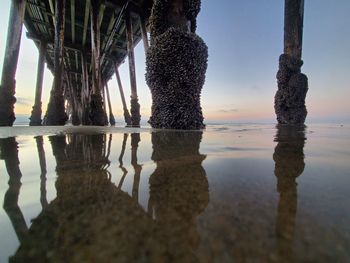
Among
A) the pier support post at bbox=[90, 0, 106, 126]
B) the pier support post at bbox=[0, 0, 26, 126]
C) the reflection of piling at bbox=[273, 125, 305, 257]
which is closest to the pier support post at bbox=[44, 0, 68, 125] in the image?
the pier support post at bbox=[0, 0, 26, 126]

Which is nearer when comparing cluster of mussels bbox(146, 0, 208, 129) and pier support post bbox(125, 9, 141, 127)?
cluster of mussels bbox(146, 0, 208, 129)

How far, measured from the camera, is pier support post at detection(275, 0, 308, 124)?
512 cm

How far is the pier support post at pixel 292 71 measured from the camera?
5121mm

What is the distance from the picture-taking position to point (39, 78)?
999 cm

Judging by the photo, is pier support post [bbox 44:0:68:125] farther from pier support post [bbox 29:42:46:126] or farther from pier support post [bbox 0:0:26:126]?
pier support post [bbox 29:42:46:126]

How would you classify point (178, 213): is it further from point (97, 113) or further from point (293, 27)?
point (293, 27)

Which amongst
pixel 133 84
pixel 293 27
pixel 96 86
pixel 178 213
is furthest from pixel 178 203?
pixel 133 84

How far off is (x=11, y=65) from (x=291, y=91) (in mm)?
6360

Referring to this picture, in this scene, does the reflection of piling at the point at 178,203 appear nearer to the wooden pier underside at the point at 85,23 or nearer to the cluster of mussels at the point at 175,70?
the cluster of mussels at the point at 175,70

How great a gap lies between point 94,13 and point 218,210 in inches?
306

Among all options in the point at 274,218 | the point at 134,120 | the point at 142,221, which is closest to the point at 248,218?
the point at 274,218

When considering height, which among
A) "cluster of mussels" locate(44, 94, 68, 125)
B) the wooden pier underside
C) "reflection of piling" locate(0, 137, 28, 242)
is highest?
the wooden pier underside

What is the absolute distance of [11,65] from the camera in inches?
177

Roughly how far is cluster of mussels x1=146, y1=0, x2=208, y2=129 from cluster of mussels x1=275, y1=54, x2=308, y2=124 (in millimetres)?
2959
